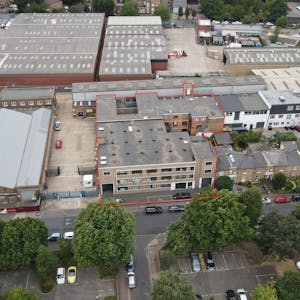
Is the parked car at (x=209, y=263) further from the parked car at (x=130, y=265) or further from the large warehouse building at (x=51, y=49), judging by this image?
the large warehouse building at (x=51, y=49)

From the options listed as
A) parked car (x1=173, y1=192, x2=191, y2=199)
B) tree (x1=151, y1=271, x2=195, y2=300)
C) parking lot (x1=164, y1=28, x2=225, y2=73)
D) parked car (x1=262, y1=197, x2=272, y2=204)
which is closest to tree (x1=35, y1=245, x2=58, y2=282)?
tree (x1=151, y1=271, x2=195, y2=300)

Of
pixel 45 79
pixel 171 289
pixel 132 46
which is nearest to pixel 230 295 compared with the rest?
pixel 171 289

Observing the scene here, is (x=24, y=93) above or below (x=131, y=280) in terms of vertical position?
above

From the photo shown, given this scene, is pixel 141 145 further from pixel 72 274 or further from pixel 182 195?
pixel 72 274

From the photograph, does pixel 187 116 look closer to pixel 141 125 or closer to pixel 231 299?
pixel 141 125

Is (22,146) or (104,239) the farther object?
(22,146)

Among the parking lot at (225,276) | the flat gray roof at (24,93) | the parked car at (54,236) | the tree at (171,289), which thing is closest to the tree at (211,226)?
the parking lot at (225,276)
